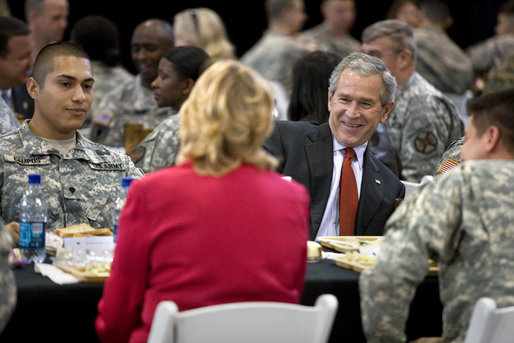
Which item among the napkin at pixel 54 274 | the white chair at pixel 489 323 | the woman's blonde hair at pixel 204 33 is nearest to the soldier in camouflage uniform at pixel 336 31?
the woman's blonde hair at pixel 204 33

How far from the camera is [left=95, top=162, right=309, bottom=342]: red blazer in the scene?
8.11 feet

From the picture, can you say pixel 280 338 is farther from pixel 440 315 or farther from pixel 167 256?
pixel 440 315

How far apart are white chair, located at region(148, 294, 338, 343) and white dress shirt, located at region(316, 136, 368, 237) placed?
63.3 inches

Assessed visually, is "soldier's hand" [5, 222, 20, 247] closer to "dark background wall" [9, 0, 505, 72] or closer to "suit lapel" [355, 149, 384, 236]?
"suit lapel" [355, 149, 384, 236]

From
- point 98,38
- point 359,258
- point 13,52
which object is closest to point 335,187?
point 359,258

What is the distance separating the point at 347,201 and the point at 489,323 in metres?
1.55

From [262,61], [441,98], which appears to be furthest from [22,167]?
[262,61]

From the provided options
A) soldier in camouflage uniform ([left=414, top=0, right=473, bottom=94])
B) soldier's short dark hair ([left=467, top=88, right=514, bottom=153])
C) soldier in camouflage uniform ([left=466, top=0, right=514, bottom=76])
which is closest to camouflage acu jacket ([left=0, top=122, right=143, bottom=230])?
soldier's short dark hair ([left=467, top=88, right=514, bottom=153])

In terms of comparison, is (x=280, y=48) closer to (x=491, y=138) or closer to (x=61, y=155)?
(x=61, y=155)

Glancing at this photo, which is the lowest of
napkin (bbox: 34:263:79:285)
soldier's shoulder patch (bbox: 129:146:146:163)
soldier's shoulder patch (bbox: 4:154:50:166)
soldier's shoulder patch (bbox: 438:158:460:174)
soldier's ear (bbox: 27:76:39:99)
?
A: napkin (bbox: 34:263:79:285)

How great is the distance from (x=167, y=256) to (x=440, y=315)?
3.74ft

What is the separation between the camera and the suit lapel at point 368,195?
409 cm

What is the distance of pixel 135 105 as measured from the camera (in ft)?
21.0

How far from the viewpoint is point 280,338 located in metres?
2.45
